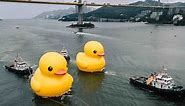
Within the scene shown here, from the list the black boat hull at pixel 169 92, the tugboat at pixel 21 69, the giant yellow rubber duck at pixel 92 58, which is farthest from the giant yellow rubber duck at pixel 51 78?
the tugboat at pixel 21 69

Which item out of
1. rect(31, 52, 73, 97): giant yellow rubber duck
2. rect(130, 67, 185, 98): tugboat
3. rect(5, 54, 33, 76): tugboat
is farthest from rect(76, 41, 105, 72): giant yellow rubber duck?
rect(31, 52, 73, 97): giant yellow rubber duck

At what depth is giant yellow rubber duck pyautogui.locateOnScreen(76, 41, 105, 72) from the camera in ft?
110

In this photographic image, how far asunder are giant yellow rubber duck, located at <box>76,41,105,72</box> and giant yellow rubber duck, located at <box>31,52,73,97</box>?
849cm

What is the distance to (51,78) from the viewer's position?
82.8 ft

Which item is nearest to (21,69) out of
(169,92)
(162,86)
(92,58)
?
(92,58)

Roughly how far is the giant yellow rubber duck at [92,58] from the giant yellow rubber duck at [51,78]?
849 centimetres

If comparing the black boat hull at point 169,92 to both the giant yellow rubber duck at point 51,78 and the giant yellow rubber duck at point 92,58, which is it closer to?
the giant yellow rubber duck at point 92,58

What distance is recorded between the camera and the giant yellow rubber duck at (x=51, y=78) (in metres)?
24.9

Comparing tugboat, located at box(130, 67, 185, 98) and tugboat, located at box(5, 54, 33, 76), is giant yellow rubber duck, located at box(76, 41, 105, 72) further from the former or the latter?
tugboat, located at box(5, 54, 33, 76)

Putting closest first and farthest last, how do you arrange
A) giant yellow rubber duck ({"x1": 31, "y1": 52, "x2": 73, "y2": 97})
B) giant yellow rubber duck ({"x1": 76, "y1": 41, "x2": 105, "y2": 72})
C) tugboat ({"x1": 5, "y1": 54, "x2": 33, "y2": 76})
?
giant yellow rubber duck ({"x1": 31, "y1": 52, "x2": 73, "y2": 97}) → giant yellow rubber duck ({"x1": 76, "y1": 41, "x2": 105, "y2": 72}) → tugboat ({"x1": 5, "y1": 54, "x2": 33, "y2": 76})

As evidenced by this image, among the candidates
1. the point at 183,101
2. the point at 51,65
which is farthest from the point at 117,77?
the point at 51,65

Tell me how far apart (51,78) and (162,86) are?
10.6 m

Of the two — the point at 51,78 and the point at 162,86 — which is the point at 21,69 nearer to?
the point at 51,78

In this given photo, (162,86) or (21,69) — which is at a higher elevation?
(21,69)
